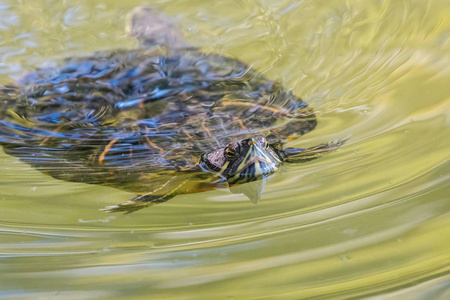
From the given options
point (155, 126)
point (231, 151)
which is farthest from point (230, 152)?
point (155, 126)

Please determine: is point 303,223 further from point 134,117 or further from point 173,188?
point 134,117

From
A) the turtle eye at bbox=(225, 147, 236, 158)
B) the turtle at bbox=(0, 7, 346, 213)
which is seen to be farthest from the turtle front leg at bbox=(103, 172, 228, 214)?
the turtle eye at bbox=(225, 147, 236, 158)

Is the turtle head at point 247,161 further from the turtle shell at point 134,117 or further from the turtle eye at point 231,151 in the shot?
the turtle shell at point 134,117

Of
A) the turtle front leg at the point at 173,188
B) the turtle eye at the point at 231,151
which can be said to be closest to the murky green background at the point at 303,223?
the turtle front leg at the point at 173,188

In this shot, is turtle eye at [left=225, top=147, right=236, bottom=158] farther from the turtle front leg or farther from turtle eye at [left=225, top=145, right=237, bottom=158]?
the turtle front leg

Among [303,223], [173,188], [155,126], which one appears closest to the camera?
[303,223]

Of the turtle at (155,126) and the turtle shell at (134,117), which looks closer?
the turtle at (155,126)

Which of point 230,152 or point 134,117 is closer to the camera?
point 230,152

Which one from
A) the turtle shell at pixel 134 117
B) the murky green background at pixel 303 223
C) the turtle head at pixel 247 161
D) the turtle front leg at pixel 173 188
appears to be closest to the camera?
the murky green background at pixel 303 223
